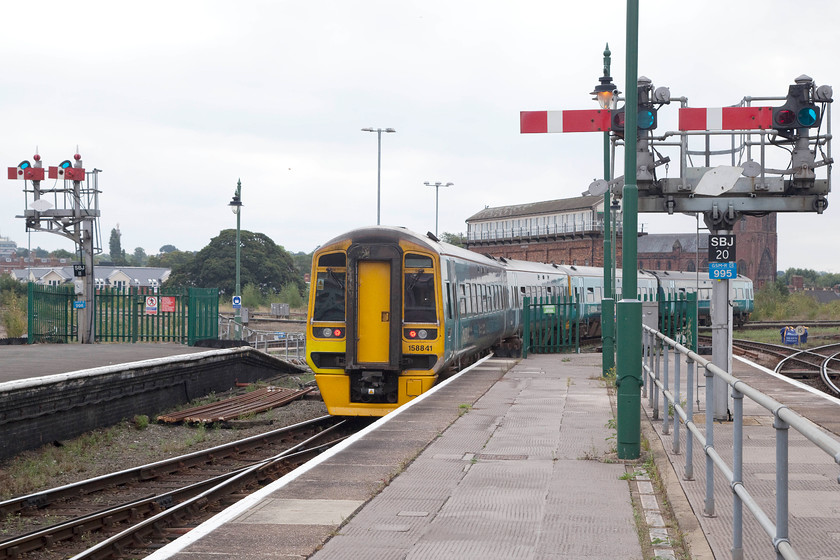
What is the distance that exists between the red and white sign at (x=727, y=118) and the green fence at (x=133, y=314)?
16.3m

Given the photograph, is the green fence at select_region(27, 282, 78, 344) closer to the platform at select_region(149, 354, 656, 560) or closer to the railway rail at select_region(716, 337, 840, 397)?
the platform at select_region(149, 354, 656, 560)

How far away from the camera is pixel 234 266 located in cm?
7994

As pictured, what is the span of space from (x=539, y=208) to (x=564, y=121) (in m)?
79.3

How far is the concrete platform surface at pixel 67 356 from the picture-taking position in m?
15.2

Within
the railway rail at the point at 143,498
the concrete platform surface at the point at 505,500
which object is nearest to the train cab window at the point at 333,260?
the railway rail at the point at 143,498

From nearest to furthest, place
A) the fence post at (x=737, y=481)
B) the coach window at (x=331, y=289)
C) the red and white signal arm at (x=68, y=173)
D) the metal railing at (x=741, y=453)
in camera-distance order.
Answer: the metal railing at (x=741, y=453) → the fence post at (x=737, y=481) → the coach window at (x=331, y=289) → the red and white signal arm at (x=68, y=173)

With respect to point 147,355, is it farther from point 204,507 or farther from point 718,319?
point 718,319

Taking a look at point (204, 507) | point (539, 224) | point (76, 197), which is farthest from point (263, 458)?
point (539, 224)

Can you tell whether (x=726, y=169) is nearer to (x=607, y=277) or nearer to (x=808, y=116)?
(x=808, y=116)

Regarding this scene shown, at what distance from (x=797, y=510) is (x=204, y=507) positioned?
18.6ft

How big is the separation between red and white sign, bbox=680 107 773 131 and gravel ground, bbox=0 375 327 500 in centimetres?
816

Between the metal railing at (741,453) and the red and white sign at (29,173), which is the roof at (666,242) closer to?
the red and white sign at (29,173)

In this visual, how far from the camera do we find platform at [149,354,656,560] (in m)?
5.46

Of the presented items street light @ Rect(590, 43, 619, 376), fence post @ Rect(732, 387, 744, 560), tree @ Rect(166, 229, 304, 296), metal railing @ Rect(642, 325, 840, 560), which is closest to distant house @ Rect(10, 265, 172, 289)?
tree @ Rect(166, 229, 304, 296)
